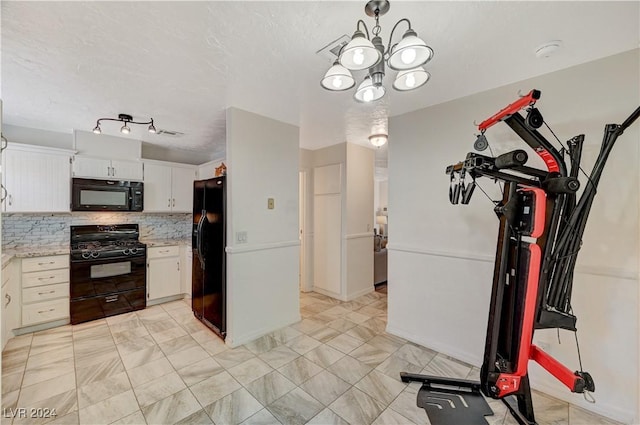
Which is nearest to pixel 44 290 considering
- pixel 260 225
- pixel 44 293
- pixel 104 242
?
pixel 44 293

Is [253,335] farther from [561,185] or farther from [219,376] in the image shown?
[561,185]

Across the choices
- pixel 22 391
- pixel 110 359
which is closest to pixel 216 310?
pixel 110 359

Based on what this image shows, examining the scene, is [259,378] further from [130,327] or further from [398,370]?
[130,327]

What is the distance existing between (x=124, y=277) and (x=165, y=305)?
0.71m

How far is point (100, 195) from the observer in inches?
145

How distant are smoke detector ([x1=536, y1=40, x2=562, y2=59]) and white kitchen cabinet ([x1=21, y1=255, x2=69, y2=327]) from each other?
5.10m

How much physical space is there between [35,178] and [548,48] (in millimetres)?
5217

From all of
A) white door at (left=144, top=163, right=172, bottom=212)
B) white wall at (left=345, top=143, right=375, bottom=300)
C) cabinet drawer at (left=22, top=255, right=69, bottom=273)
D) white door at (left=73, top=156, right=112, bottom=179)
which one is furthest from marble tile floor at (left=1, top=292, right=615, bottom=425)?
white door at (left=73, top=156, right=112, bottom=179)

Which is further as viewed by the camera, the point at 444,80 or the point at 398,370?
the point at 398,370

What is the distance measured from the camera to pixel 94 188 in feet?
11.9

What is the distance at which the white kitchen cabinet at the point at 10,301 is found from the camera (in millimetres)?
2762

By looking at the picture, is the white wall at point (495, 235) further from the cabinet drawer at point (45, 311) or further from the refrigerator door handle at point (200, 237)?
the cabinet drawer at point (45, 311)

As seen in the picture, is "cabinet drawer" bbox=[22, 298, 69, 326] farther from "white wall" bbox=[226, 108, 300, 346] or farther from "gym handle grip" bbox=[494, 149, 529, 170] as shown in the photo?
"gym handle grip" bbox=[494, 149, 529, 170]

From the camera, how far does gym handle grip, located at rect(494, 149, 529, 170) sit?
5.18 feet
